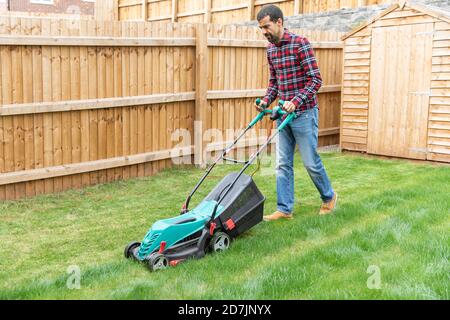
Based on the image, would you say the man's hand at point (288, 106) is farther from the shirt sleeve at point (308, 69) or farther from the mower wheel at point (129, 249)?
the mower wheel at point (129, 249)

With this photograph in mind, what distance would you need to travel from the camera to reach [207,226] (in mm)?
4348

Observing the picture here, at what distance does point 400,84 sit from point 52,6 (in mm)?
23084

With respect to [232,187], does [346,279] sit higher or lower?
lower

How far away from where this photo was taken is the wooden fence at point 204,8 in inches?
515

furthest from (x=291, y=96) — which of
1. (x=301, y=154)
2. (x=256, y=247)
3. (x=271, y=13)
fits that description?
(x=256, y=247)

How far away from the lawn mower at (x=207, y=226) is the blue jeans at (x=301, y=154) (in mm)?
275

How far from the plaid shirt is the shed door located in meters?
3.89

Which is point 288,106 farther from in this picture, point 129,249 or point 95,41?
point 95,41

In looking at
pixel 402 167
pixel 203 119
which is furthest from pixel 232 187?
pixel 402 167

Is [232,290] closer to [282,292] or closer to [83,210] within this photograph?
[282,292]

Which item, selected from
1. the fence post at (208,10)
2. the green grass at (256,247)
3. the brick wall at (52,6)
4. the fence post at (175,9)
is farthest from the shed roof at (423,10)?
the brick wall at (52,6)

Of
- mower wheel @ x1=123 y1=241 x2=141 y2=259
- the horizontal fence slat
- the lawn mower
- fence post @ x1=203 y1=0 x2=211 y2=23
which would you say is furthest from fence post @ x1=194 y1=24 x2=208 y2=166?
fence post @ x1=203 y1=0 x2=211 y2=23

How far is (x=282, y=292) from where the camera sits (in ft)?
11.7
